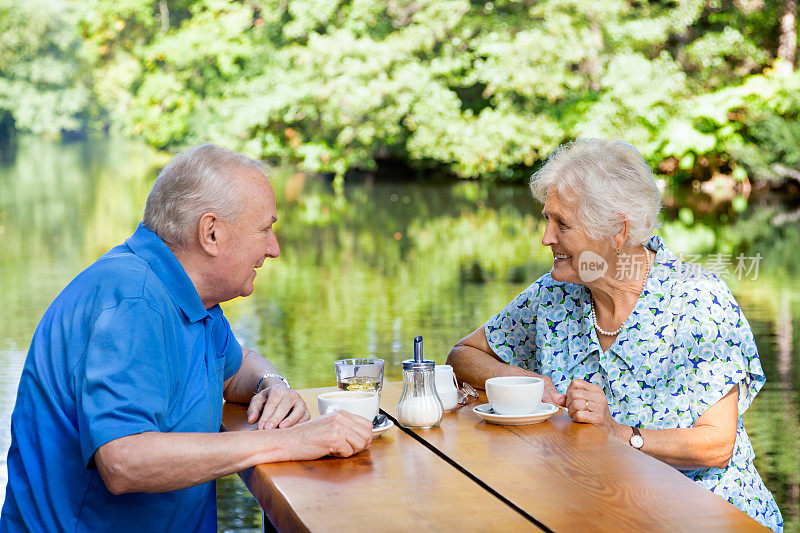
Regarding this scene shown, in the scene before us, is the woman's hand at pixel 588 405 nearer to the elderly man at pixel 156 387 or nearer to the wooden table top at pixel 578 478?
the wooden table top at pixel 578 478

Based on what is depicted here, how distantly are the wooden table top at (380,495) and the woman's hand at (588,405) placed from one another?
13.2 inches

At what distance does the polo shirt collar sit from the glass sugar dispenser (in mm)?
413

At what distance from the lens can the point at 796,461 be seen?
152 inches

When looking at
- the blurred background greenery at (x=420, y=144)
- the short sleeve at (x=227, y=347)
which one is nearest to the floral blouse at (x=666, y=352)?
the short sleeve at (x=227, y=347)

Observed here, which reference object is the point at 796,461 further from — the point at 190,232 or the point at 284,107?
the point at 284,107

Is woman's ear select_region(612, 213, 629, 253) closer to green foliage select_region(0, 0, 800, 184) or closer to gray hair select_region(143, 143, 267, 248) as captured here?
gray hair select_region(143, 143, 267, 248)

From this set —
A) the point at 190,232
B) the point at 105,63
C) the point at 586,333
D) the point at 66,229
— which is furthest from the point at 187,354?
the point at 105,63

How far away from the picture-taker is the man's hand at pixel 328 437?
5.32 feet

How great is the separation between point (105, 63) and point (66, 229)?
1382cm

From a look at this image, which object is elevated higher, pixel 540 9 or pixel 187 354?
pixel 540 9

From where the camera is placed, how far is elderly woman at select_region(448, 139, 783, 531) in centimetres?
198

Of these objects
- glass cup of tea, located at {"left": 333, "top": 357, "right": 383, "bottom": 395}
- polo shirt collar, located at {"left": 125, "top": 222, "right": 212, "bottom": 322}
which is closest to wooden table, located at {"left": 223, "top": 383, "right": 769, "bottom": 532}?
glass cup of tea, located at {"left": 333, "top": 357, "right": 383, "bottom": 395}

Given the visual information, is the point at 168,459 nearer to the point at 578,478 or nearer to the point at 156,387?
the point at 156,387

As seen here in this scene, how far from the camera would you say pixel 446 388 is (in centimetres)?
199
